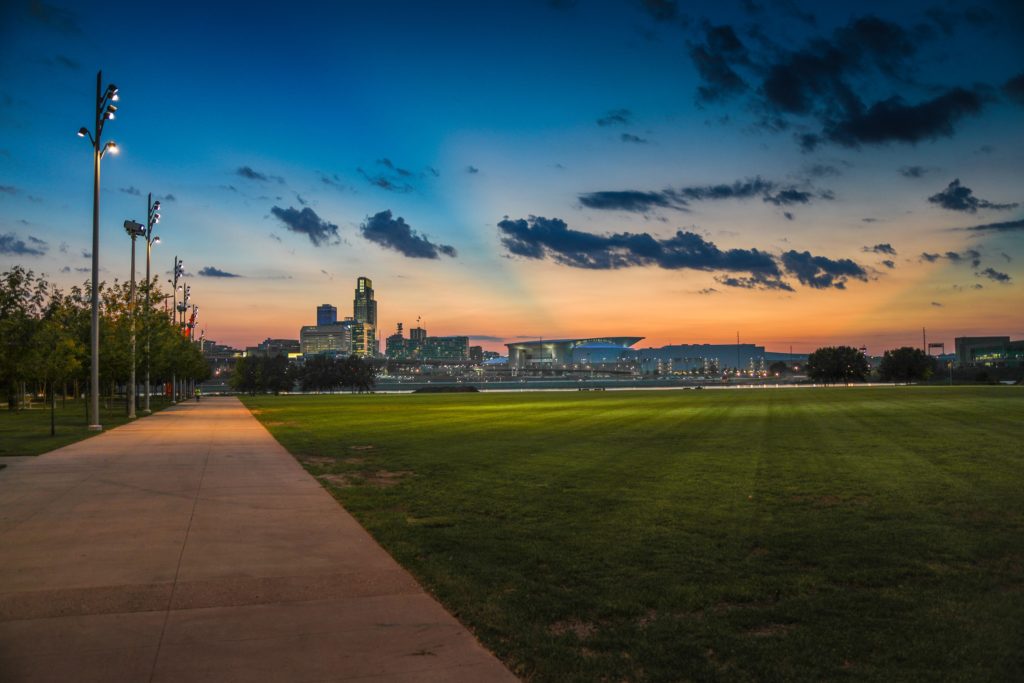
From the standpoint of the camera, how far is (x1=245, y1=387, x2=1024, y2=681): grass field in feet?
18.3

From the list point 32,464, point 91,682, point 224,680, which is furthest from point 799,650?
point 32,464

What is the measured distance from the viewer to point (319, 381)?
129750 mm

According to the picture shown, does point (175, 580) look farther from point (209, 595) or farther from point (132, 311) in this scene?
point (132, 311)

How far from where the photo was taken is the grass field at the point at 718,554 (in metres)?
5.57

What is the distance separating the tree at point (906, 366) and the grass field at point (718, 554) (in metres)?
136

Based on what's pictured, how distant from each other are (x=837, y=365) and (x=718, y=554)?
147m

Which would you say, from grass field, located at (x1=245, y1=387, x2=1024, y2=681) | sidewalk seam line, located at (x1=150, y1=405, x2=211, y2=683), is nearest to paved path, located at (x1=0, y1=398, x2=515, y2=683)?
sidewalk seam line, located at (x1=150, y1=405, x2=211, y2=683)

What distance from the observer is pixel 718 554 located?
853 centimetres

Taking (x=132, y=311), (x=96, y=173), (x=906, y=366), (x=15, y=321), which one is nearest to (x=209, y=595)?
(x=15, y=321)

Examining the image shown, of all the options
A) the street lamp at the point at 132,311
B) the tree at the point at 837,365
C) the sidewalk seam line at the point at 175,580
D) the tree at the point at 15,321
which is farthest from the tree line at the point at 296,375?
the sidewalk seam line at the point at 175,580

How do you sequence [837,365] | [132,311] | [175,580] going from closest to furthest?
[175,580] → [132,311] → [837,365]

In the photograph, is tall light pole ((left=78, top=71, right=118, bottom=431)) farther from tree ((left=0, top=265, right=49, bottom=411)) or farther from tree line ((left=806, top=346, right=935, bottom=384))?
tree line ((left=806, top=346, right=935, bottom=384))

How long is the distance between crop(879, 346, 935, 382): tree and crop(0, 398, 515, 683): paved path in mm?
148665

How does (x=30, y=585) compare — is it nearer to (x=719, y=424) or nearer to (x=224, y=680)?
(x=224, y=680)
